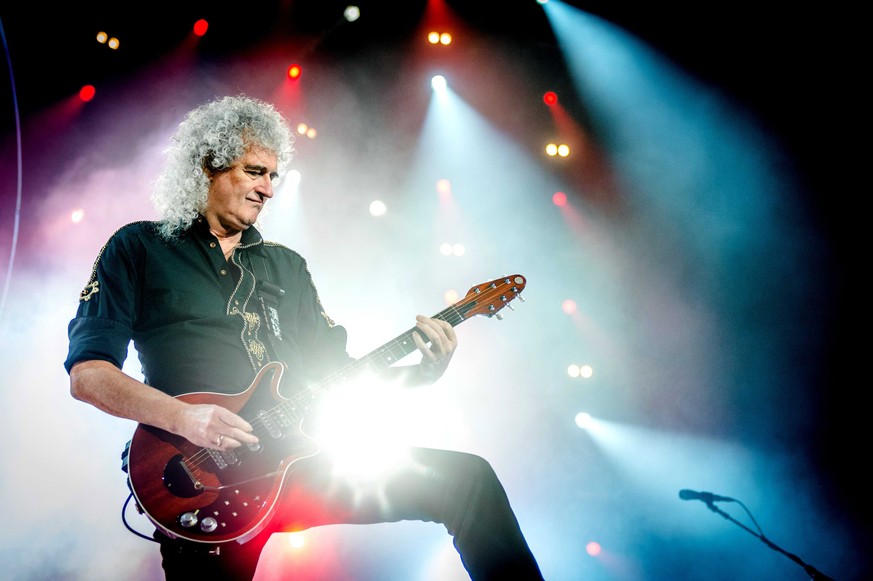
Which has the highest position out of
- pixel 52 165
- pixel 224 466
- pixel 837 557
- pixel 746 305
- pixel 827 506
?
pixel 52 165

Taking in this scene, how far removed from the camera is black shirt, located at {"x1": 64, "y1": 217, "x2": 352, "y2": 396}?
2.28 metres

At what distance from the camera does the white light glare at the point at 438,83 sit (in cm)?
666

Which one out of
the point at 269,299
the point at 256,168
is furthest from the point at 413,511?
the point at 256,168

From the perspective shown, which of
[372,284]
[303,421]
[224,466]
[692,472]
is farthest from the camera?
[372,284]

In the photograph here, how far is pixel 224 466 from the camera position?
81.6 inches

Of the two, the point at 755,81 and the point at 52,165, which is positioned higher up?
the point at 52,165

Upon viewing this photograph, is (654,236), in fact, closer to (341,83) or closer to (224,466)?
(341,83)

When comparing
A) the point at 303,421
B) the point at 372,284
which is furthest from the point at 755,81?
the point at 303,421

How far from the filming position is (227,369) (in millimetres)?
2395

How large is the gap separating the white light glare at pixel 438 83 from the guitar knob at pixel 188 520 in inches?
234

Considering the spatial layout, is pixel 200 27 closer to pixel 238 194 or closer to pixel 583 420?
pixel 238 194

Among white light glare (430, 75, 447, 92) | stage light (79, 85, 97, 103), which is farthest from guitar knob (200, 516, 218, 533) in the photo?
white light glare (430, 75, 447, 92)

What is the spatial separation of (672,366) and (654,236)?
1.61 metres

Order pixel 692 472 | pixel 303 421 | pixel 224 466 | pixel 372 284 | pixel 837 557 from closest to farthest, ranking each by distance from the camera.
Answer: pixel 224 466
pixel 303 421
pixel 837 557
pixel 692 472
pixel 372 284
